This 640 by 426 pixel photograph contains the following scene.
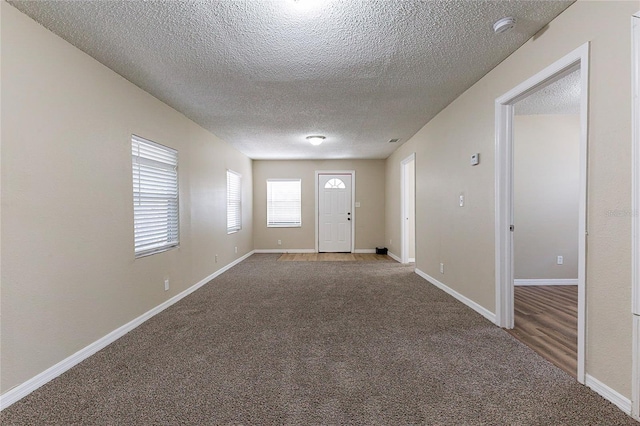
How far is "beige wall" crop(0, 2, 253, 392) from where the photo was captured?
1730 mm

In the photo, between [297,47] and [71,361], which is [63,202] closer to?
[71,361]

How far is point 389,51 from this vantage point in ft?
7.61

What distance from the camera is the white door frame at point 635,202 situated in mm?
1450

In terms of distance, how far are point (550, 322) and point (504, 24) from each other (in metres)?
2.64

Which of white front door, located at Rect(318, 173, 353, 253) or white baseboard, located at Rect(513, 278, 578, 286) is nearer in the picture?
white baseboard, located at Rect(513, 278, 578, 286)

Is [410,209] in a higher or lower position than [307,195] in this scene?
lower

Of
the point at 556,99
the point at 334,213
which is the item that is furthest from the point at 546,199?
the point at 334,213

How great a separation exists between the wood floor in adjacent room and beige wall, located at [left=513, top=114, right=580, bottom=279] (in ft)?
1.33

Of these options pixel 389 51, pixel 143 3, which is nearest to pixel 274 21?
pixel 143 3

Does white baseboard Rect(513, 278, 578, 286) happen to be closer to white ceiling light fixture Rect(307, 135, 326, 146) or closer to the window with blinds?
white ceiling light fixture Rect(307, 135, 326, 146)

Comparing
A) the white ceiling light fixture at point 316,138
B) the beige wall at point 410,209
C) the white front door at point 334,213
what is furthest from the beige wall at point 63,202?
the beige wall at point 410,209

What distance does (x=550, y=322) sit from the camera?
9.04ft

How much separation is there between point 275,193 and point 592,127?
6367mm

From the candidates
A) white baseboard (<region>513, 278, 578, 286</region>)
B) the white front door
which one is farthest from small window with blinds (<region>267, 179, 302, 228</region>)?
white baseboard (<region>513, 278, 578, 286</region>)
